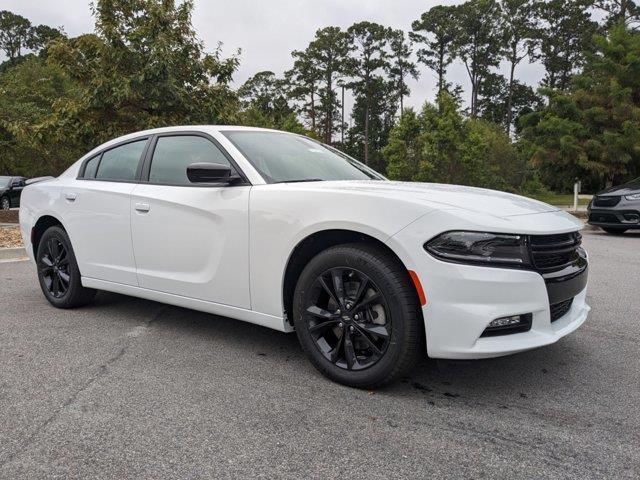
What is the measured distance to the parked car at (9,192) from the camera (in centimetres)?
2059

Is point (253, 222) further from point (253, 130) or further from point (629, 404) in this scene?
point (629, 404)

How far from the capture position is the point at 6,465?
7.25ft

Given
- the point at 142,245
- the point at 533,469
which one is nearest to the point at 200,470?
the point at 533,469

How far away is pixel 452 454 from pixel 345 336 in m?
0.89

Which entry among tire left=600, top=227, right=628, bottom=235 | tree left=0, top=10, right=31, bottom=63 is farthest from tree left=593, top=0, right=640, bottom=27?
tree left=0, top=10, right=31, bottom=63

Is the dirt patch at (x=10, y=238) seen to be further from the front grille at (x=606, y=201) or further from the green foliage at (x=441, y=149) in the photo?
the green foliage at (x=441, y=149)

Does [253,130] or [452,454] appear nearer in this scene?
[452,454]

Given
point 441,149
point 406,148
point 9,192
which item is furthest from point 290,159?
point 406,148

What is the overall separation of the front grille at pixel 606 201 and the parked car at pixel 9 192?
64.2 ft

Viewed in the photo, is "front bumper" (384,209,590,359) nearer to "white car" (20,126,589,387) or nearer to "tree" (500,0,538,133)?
"white car" (20,126,589,387)

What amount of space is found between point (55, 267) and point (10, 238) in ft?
21.1

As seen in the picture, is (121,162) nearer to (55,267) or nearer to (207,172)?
(55,267)

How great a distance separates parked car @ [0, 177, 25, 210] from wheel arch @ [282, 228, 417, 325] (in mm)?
20754

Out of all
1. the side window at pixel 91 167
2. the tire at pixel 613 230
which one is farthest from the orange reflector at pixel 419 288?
the tire at pixel 613 230
